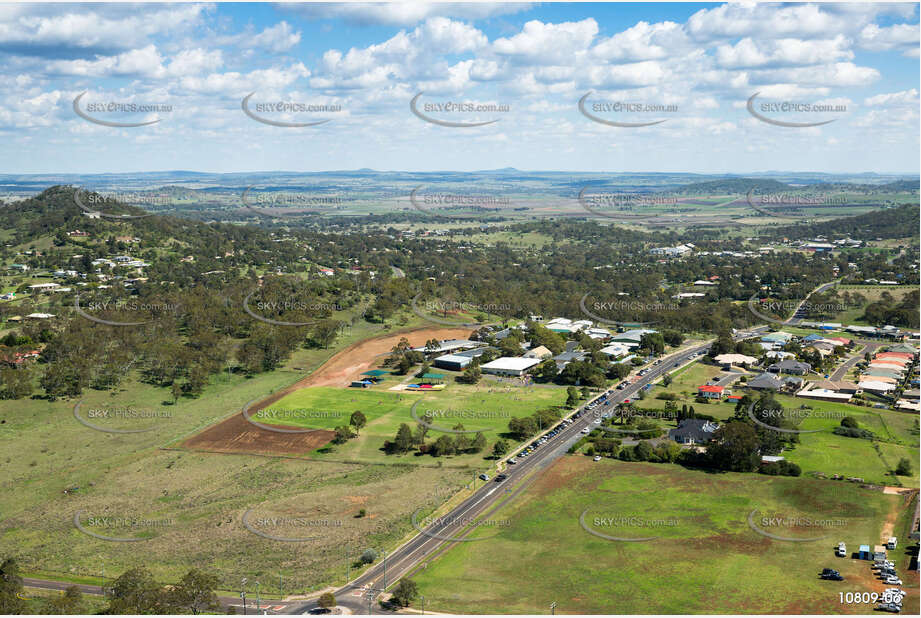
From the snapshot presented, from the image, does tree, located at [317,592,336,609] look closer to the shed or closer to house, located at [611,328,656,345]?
the shed

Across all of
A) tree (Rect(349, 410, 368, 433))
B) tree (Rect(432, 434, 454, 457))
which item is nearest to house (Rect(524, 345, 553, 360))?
tree (Rect(349, 410, 368, 433))

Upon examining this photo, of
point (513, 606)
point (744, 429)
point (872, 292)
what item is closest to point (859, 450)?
point (744, 429)

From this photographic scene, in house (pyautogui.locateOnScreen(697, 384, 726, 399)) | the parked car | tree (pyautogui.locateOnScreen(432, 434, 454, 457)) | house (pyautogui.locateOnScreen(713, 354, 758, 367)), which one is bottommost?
tree (pyautogui.locateOnScreen(432, 434, 454, 457))

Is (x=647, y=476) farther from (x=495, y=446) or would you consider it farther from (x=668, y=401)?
(x=668, y=401)

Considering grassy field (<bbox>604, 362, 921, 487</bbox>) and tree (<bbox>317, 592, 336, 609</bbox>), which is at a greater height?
grassy field (<bbox>604, 362, 921, 487</bbox>)

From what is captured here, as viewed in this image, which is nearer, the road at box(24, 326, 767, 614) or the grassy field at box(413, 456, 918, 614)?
the grassy field at box(413, 456, 918, 614)

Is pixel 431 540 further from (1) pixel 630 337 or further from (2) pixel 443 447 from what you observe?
(1) pixel 630 337
